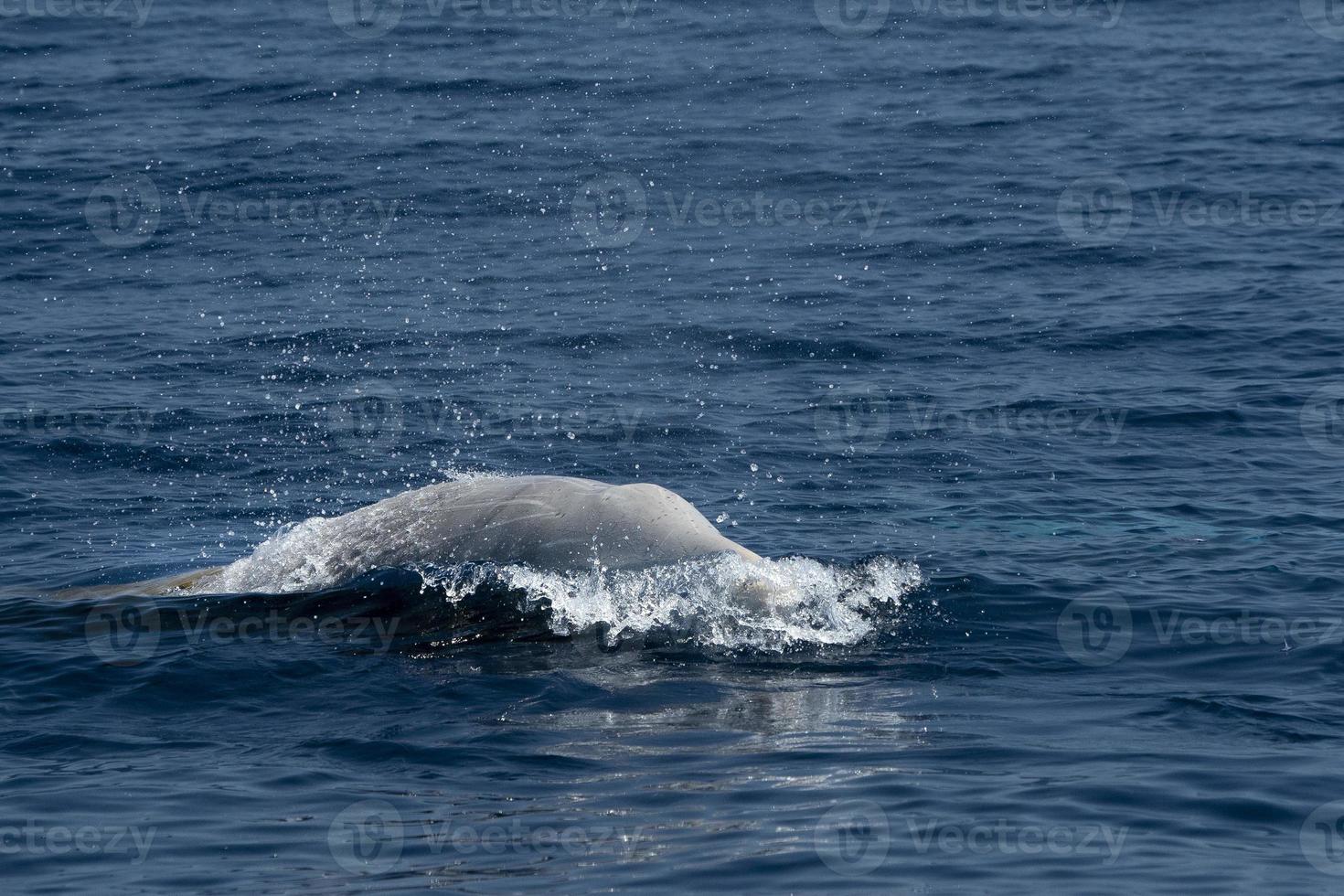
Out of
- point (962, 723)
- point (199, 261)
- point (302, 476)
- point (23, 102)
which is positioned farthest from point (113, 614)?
point (23, 102)

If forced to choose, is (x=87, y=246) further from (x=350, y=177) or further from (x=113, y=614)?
(x=113, y=614)

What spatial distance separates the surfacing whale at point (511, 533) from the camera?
11.3m

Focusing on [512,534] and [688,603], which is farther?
[512,534]

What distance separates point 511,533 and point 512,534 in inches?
0.5

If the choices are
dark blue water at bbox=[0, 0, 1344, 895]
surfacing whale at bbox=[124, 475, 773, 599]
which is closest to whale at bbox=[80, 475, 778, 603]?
surfacing whale at bbox=[124, 475, 773, 599]

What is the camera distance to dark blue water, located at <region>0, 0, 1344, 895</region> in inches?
348

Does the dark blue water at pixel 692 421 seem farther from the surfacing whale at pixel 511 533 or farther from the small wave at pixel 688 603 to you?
the surfacing whale at pixel 511 533

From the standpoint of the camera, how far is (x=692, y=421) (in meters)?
18.2

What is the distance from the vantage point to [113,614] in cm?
1220

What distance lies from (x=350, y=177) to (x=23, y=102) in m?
8.05

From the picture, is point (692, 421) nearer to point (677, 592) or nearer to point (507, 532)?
point (507, 532)

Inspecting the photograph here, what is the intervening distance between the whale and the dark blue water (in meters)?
0.35

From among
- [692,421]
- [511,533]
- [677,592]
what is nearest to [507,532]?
[511,533]

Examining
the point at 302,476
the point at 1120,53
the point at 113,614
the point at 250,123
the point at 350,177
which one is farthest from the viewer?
the point at 1120,53
